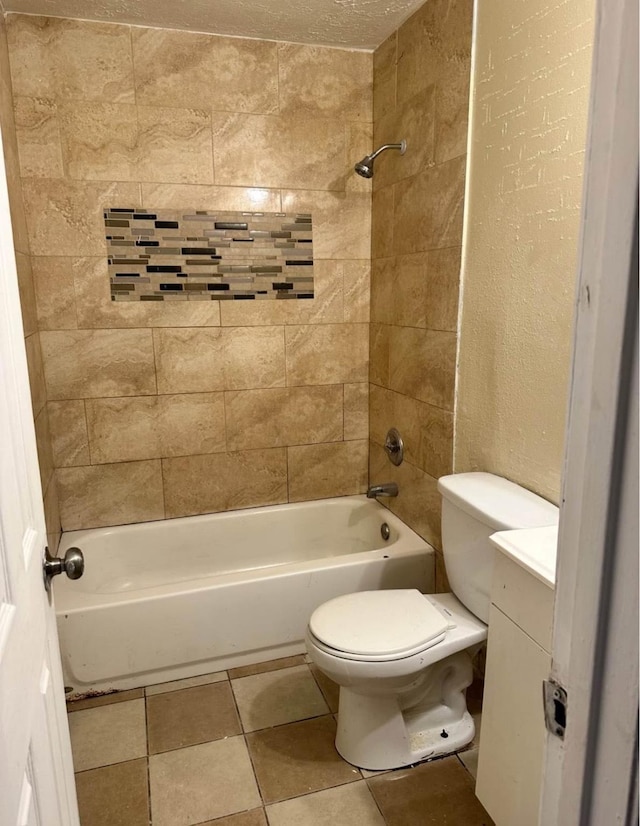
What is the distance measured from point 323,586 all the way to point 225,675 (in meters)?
0.49

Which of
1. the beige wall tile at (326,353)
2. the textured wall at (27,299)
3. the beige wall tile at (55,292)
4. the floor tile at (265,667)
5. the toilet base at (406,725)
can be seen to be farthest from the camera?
the beige wall tile at (326,353)

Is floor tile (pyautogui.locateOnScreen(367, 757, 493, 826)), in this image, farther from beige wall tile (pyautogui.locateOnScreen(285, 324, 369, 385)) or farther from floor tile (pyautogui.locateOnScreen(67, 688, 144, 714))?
beige wall tile (pyautogui.locateOnScreen(285, 324, 369, 385))

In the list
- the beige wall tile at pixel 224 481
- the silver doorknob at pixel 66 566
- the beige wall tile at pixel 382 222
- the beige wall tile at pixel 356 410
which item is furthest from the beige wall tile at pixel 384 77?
the silver doorknob at pixel 66 566

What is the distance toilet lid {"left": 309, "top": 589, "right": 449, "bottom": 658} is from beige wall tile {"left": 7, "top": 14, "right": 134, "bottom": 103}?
2.06 metres

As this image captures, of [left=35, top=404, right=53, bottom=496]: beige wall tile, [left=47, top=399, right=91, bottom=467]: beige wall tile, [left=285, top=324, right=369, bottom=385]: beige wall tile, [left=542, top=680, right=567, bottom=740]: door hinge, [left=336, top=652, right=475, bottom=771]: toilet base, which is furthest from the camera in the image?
[left=285, top=324, right=369, bottom=385]: beige wall tile

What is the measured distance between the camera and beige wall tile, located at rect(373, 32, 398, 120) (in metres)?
2.37

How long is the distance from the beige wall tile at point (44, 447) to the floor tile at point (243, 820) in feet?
3.92

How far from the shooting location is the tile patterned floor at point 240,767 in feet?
5.35

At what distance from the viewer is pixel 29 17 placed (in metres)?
2.17

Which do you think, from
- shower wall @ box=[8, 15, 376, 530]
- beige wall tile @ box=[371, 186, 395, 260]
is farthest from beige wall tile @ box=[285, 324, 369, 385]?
beige wall tile @ box=[371, 186, 395, 260]

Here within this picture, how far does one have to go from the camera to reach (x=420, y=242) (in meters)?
2.25

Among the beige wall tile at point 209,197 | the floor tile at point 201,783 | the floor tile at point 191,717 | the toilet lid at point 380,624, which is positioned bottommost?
the floor tile at point 201,783

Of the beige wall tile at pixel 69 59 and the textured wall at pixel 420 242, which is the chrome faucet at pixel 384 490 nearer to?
the textured wall at pixel 420 242

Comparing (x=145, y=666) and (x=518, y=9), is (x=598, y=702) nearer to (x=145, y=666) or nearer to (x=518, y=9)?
(x=518, y=9)
